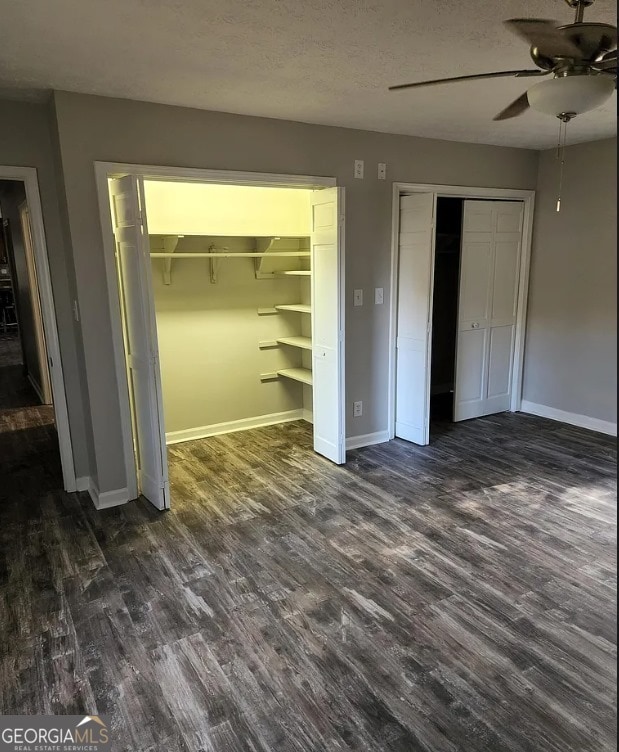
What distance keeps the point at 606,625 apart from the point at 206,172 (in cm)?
321

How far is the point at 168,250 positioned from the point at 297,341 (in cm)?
139

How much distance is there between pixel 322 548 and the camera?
2869mm

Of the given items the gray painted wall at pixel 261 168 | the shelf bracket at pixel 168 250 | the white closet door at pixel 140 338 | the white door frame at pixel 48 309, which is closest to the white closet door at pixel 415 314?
the gray painted wall at pixel 261 168

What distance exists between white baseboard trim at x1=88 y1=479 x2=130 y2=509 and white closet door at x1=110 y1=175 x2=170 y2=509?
0.14 meters

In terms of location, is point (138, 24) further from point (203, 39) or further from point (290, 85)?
point (290, 85)

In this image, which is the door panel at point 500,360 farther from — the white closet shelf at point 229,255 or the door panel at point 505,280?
the white closet shelf at point 229,255

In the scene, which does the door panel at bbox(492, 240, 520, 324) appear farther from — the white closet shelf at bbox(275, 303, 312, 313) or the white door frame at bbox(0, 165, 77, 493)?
the white door frame at bbox(0, 165, 77, 493)

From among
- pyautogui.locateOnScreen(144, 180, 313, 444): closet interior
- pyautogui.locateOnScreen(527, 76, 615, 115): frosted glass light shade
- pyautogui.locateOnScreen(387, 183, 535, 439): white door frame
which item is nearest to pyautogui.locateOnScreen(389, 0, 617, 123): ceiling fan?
pyautogui.locateOnScreen(527, 76, 615, 115): frosted glass light shade

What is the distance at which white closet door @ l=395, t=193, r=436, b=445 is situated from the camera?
4.05 m

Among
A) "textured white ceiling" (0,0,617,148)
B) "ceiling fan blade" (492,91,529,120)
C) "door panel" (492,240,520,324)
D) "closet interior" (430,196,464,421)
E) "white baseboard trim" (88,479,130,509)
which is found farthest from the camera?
"closet interior" (430,196,464,421)

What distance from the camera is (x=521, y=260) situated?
4957mm

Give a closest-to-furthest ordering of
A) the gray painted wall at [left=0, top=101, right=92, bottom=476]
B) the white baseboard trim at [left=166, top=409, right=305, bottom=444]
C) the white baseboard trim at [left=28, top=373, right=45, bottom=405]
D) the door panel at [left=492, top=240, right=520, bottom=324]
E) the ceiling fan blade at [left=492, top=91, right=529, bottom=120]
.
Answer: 1. the ceiling fan blade at [left=492, top=91, right=529, bottom=120]
2. the gray painted wall at [left=0, top=101, right=92, bottom=476]
3. the white baseboard trim at [left=166, top=409, right=305, bottom=444]
4. the door panel at [left=492, top=240, right=520, bottom=324]
5. the white baseboard trim at [left=28, top=373, right=45, bottom=405]

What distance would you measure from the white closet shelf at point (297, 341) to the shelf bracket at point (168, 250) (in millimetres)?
1174

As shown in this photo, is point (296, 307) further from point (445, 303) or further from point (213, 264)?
point (445, 303)
